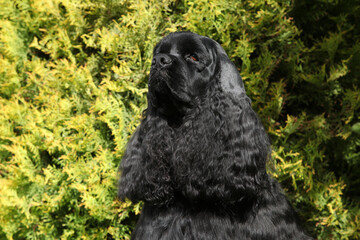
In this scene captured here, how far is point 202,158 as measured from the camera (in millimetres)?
2152

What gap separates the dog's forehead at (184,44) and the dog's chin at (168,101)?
273mm

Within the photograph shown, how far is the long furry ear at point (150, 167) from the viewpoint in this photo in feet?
7.29

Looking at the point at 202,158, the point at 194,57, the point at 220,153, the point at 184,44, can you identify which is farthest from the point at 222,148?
the point at 184,44

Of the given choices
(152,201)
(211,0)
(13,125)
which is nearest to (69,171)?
(13,125)

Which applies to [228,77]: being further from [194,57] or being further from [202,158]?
[202,158]

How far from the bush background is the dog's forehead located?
1.06 meters

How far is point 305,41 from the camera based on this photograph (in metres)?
3.85

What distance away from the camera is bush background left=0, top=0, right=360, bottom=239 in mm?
3398

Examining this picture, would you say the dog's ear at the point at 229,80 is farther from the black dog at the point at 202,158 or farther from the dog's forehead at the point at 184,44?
the dog's forehead at the point at 184,44

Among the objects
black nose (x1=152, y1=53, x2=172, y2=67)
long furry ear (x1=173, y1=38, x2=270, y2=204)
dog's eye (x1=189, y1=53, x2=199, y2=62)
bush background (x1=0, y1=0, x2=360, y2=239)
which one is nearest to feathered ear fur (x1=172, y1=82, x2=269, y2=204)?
long furry ear (x1=173, y1=38, x2=270, y2=204)

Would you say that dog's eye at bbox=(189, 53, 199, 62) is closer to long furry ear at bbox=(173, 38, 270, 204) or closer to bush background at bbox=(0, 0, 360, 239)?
long furry ear at bbox=(173, 38, 270, 204)

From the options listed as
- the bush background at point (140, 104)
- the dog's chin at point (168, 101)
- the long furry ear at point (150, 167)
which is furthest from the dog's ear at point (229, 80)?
the bush background at point (140, 104)

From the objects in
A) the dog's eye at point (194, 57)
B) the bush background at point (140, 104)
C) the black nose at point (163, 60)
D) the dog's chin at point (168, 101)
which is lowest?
the bush background at point (140, 104)

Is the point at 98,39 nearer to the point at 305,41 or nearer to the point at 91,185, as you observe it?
the point at 91,185
